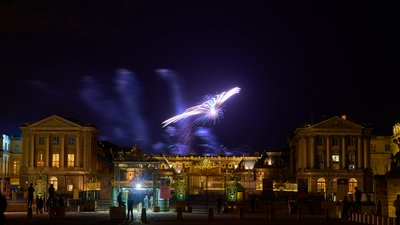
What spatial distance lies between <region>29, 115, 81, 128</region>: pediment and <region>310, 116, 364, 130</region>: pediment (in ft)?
124

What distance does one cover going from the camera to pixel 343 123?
121188 millimetres

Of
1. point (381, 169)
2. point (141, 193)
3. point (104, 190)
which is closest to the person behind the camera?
point (141, 193)

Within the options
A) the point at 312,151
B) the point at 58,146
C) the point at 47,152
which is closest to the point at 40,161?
the point at 47,152

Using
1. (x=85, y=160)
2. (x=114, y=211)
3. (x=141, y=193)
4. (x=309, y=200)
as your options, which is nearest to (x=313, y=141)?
(x=85, y=160)

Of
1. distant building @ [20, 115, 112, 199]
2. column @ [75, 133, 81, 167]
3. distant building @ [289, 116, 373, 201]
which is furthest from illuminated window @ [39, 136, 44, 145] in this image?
distant building @ [289, 116, 373, 201]

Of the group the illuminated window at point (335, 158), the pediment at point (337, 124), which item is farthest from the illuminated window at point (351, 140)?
the illuminated window at point (335, 158)

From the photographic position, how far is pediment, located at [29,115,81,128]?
121m

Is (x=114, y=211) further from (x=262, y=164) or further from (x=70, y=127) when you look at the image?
(x=262, y=164)

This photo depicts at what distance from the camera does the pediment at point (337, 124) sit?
12069 centimetres

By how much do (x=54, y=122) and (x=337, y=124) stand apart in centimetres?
4408

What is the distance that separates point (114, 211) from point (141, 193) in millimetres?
11369

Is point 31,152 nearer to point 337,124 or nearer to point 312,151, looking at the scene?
point 312,151

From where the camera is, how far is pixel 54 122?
12150 centimetres

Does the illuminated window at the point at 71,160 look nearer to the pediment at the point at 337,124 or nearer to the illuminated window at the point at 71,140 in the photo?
the illuminated window at the point at 71,140
